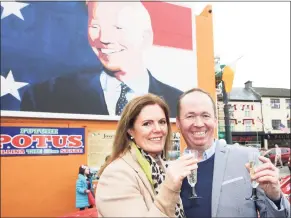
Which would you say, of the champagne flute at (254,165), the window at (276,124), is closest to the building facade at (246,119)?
the window at (276,124)

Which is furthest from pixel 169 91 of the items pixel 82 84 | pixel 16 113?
pixel 16 113

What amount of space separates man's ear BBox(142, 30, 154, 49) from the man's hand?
7.92 meters

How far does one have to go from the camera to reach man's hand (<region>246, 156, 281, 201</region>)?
154cm

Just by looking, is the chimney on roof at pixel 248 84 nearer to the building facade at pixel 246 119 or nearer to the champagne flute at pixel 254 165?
the building facade at pixel 246 119

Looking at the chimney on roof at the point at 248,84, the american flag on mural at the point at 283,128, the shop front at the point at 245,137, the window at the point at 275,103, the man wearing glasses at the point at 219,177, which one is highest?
the chimney on roof at the point at 248,84

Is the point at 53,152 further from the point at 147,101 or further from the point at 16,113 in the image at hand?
the point at 147,101

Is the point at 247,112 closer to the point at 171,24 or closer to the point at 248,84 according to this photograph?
the point at 248,84

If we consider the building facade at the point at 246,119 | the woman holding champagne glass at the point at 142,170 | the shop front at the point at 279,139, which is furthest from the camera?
the shop front at the point at 279,139

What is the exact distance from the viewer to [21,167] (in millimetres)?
7219

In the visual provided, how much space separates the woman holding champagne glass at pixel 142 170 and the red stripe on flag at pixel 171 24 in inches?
306

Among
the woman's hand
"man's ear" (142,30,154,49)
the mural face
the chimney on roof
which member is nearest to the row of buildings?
the chimney on roof

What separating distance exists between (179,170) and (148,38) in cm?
816

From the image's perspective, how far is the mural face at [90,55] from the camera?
7.55m

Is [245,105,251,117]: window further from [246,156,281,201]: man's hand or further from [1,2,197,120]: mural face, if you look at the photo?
[246,156,281,201]: man's hand
